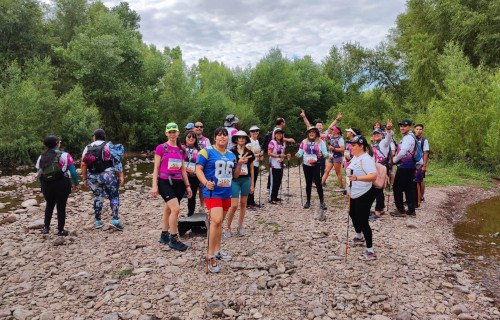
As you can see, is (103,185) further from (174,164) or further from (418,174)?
(418,174)

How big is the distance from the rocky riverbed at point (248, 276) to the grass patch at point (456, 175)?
7816mm

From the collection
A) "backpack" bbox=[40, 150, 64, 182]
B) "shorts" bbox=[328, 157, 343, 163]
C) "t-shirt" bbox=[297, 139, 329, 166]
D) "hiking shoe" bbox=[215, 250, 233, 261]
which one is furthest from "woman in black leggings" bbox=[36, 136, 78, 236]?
"shorts" bbox=[328, 157, 343, 163]

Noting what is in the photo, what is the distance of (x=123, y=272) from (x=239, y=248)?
7.63 ft

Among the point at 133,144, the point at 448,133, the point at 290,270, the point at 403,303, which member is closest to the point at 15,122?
the point at 133,144

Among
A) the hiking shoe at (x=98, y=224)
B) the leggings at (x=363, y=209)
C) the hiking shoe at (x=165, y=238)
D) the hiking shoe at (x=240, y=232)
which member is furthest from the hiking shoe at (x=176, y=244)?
the leggings at (x=363, y=209)

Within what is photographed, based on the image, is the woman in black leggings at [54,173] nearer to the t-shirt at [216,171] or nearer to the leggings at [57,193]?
the leggings at [57,193]

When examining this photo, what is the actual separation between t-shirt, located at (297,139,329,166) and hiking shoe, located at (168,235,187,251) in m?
4.11

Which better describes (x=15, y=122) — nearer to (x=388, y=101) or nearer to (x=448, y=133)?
(x=448, y=133)

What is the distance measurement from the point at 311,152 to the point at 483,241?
4842 millimetres

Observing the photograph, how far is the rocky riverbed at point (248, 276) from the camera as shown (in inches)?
215

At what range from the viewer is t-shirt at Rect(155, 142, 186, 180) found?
709 centimetres

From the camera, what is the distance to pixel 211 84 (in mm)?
46094

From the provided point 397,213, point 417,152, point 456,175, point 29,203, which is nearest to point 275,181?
point 397,213

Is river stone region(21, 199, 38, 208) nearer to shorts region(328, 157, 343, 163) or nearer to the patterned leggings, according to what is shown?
the patterned leggings
